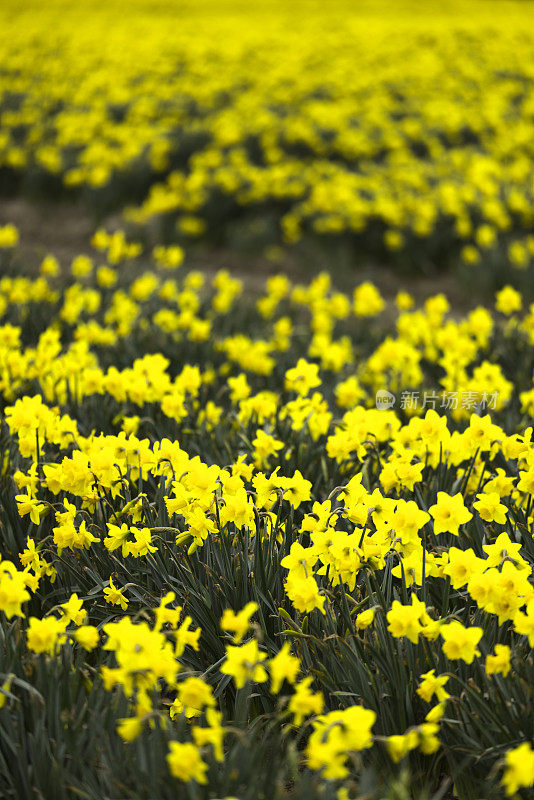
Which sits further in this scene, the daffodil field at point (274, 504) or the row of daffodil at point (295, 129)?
the row of daffodil at point (295, 129)

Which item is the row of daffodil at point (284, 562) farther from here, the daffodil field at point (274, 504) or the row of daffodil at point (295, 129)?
the row of daffodil at point (295, 129)

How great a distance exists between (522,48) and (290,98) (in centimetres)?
→ 583

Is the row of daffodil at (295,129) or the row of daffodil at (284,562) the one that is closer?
the row of daffodil at (284,562)

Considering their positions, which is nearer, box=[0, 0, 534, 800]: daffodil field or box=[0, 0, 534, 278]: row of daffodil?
box=[0, 0, 534, 800]: daffodil field

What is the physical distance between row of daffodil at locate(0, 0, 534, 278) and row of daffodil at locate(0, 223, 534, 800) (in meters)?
3.59

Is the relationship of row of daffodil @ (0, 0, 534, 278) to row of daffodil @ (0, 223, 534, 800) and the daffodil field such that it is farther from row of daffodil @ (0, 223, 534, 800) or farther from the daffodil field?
row of daffodil @ (0, 223, 534, 800)

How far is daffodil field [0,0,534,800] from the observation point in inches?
56.0

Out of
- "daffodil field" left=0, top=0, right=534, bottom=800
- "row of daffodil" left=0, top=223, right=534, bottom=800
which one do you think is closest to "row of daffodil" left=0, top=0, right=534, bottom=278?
"daffodil field" left=0, top=0, right=534, bottom=800

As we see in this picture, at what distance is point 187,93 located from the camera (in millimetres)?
10359

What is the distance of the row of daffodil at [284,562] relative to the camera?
143 centimetres

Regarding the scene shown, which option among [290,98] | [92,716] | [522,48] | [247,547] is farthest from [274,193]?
[522,48]

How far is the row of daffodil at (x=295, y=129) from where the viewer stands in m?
6.56

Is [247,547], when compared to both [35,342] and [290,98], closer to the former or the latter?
[35,342]

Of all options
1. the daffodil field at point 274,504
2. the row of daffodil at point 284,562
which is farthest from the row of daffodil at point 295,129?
the row of daffodil at point 284,562
